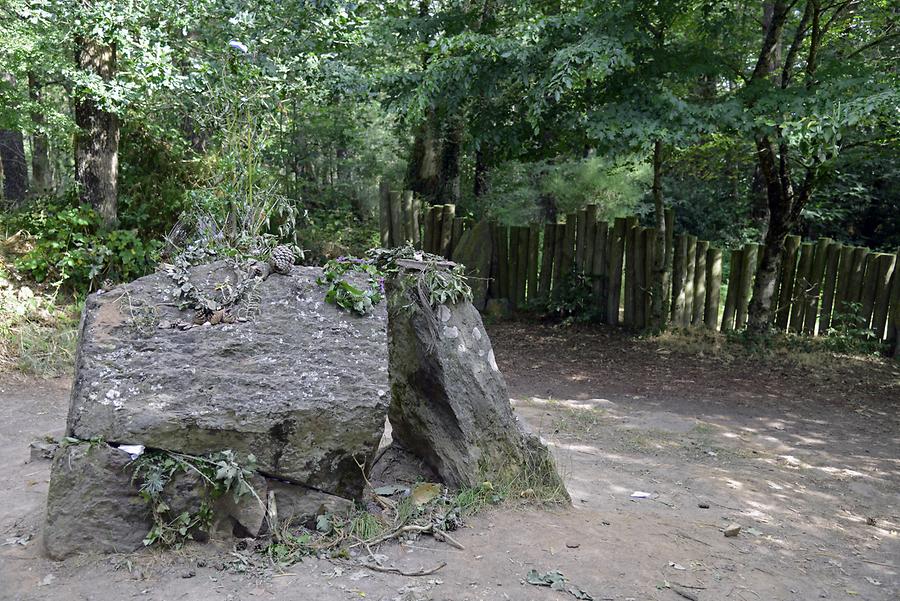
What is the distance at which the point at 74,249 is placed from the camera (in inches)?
377

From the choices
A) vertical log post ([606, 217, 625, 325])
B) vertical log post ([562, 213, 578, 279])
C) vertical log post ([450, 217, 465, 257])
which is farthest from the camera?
vertical log post ([450, 217, 465, 257])

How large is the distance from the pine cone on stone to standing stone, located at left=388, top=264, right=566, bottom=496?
65cm

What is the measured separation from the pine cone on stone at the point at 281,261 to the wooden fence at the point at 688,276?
21.7 feet

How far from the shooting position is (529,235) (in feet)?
38.1

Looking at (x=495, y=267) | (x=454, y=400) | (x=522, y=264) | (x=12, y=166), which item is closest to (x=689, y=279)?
(x=522, y=264)

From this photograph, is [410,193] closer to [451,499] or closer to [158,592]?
[451,499]

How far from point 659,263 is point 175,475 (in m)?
8.18

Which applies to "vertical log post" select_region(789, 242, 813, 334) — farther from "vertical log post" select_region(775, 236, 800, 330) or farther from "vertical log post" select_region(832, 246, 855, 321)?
"vertical log post" select_region(832, 246, 855, 321)

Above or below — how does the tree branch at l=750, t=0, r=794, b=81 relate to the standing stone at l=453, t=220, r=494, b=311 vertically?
above

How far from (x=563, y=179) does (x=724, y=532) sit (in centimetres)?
1062

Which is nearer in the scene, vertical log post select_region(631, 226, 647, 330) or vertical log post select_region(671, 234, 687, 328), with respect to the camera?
vertical log post select_region(671, 234, 687, 328)

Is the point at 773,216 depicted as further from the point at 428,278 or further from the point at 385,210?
the point at 428,278

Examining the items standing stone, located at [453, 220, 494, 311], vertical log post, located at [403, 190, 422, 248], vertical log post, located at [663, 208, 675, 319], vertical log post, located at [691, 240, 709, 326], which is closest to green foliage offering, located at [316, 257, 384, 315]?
vertical log post, located at [663, 208, 675, 319]

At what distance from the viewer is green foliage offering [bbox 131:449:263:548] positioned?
340cm
